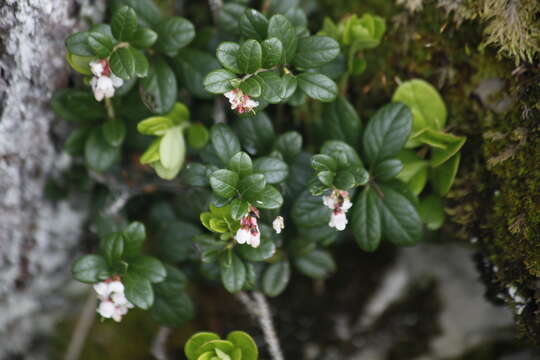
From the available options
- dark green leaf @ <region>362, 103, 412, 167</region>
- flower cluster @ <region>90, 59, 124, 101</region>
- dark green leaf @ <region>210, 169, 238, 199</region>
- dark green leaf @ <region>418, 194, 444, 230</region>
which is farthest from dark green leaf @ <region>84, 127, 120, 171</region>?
dark green leaf @ <region>418, 194, 444, 230</region>

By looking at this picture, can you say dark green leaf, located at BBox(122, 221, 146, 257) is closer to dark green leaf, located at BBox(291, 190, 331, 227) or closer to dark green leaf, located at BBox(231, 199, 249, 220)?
dark green leaf, located at BBox(231, 199, 249, 220)

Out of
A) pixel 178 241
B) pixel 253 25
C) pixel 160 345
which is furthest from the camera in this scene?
pixel 160 345

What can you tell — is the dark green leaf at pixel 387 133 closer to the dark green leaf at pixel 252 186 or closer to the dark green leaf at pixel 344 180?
the dark green leaf at pixel 344 180

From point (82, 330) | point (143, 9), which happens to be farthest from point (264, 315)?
point (143, 9)

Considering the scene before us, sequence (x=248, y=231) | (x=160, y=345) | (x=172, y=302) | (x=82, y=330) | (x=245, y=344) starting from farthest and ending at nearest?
(x=82, y=330) < (x=160, y=345) < (x=172, y=302) < (x=245, y=344) < (x=248, y=231)

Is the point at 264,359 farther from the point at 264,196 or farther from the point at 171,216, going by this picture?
the point at 264,196

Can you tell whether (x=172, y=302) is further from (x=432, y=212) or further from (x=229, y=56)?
(x=432, y=212)

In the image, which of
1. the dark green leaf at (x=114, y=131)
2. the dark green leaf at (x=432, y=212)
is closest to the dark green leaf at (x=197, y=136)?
the dark green leaf at (x=114, y=131)
